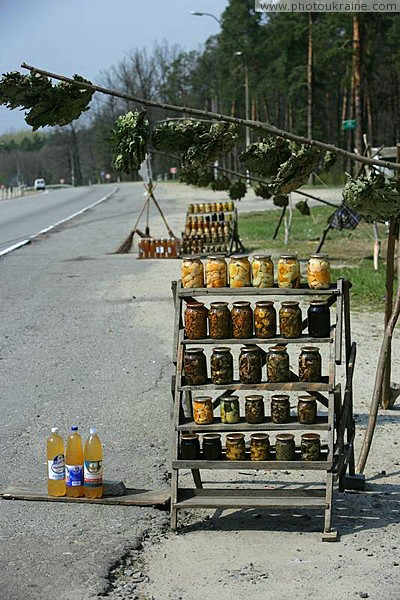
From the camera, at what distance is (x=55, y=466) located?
6.66 m

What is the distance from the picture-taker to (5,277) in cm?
2017

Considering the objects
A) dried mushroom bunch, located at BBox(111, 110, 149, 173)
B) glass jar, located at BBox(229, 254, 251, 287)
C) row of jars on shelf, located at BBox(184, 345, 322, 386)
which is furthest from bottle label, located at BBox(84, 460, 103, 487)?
dried mushroom bunch, located at BBox(111, 110, 149, 173)

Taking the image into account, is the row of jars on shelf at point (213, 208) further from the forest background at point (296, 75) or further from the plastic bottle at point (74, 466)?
the plastic bottle at point (74, 466)

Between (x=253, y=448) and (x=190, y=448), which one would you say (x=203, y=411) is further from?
(x=253, y=448)

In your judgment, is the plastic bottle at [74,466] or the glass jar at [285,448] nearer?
the glass jar at [285,448]

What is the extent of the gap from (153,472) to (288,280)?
1807 millimetres


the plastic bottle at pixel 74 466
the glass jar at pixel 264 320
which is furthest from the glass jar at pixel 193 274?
the plastic bottle at pixel 74 466

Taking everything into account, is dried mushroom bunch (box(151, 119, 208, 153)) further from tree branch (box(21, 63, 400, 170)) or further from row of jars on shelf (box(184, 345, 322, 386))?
row of jars on shelf (box(184, 345, 322, 386))

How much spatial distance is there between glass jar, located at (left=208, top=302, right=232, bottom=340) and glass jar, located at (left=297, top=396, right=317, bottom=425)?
60 cm

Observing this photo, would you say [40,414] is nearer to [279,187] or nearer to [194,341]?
[194,341]

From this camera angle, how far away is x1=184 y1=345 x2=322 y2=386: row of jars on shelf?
21.2 ft

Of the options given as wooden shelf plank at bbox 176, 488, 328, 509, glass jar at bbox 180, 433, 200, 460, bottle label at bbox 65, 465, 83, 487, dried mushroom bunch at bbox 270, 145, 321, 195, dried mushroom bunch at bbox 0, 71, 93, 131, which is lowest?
wooden shelf plank at bbox 176, 488, 328, 509

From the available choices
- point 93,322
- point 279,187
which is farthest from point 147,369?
point 279,187

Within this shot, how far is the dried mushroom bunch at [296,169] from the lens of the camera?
233 inches
